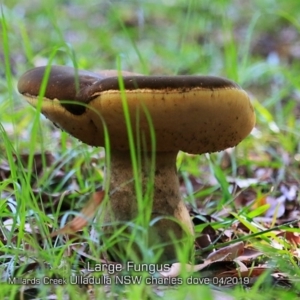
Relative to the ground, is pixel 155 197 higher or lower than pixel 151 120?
lower

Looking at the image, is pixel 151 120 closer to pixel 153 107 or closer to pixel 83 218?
pixel 153 107

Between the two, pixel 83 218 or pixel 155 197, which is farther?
pixel 155 197

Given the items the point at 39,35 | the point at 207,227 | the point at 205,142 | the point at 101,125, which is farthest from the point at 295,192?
the point at 39,35

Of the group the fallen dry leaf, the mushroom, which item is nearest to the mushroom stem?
the mushroom

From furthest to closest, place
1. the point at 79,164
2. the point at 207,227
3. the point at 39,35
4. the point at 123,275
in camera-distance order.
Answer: the point at 39,35
the point at 79,164
the point at 207,227
the point at 123,275

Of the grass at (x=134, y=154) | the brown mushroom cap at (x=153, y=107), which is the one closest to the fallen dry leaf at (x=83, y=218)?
the grass at (x=134, y=154)

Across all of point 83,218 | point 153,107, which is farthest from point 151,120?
point 83,218

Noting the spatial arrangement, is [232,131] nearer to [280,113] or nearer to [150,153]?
A: [150,153]
